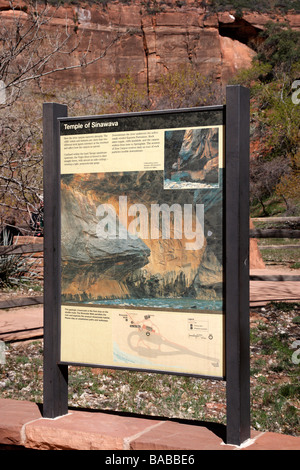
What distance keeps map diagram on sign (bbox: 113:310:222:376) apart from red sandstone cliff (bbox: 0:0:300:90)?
191ft

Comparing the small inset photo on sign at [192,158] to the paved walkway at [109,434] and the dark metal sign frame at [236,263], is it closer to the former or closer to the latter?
the dark metal sign frame at [236,263]

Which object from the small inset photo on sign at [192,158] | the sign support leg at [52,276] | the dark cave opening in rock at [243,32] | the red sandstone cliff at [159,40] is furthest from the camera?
the dark cave opening in rock at [243,32]

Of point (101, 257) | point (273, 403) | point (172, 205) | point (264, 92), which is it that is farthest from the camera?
point (264, 92)

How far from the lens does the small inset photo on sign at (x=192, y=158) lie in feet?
10.8

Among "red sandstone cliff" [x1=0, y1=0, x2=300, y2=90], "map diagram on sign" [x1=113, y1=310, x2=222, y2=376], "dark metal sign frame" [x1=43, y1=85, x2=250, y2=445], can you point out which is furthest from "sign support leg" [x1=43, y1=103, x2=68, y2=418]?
"red sandstone cliff" [x1=0, y1=0, x2=300, y2=90]

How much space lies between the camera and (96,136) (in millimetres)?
3639

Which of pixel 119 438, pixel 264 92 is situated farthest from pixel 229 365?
pixel 264 92

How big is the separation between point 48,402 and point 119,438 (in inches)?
24.7

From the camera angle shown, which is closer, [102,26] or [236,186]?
[236,186]

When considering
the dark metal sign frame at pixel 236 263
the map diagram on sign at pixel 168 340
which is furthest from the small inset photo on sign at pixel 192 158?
the map diagram on sign at pixel 168 340

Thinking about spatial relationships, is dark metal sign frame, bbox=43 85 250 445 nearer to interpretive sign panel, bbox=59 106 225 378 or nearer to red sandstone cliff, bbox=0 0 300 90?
interpretive sign panel, bbox=59 106 225 378

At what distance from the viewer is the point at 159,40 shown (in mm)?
62000

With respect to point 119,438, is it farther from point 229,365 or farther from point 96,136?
point 96,136

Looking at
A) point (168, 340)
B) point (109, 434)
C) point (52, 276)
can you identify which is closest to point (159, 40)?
point (52, 276)
